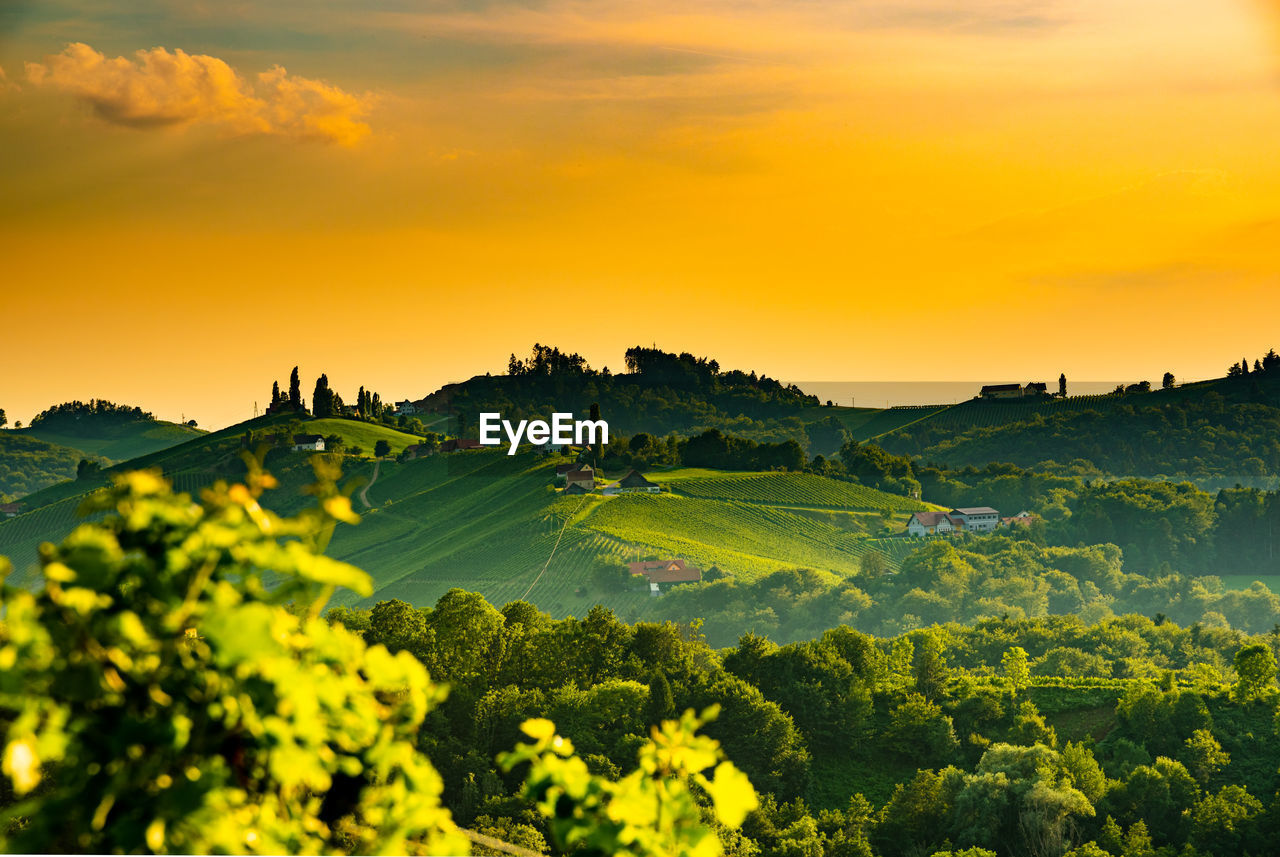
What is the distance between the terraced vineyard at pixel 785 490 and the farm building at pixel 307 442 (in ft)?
54.0

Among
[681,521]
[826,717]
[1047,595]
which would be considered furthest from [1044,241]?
[826,717]

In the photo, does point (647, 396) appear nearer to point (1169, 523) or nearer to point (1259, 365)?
point (1169, 523)

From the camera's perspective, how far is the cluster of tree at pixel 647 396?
72.0 meters

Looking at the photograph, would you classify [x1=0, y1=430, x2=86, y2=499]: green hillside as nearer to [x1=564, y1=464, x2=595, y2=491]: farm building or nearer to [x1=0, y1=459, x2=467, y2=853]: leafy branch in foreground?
[x1=564, y1=464, x2=595, y2=491]: farm building

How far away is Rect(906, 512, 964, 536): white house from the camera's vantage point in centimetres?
4828

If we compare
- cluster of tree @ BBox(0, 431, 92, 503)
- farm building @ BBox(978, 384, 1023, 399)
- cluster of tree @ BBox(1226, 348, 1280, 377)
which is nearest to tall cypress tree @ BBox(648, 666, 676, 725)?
cluster of tree @ BBox(1226, 348, 1280, 377)

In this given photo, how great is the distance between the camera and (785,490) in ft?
164

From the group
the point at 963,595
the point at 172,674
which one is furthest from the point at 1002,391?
the point at 172,674

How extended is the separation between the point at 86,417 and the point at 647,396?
157ft

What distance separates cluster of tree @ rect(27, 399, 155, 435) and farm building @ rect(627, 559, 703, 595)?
68.2 metres

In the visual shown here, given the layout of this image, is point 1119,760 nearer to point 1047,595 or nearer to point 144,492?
point 144,492

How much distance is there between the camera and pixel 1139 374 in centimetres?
7006

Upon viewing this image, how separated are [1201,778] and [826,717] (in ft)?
16.3

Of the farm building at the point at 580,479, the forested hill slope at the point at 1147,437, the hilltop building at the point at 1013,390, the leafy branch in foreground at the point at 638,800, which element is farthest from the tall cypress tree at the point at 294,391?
the leafy branch in foreground at the point at 638,800
